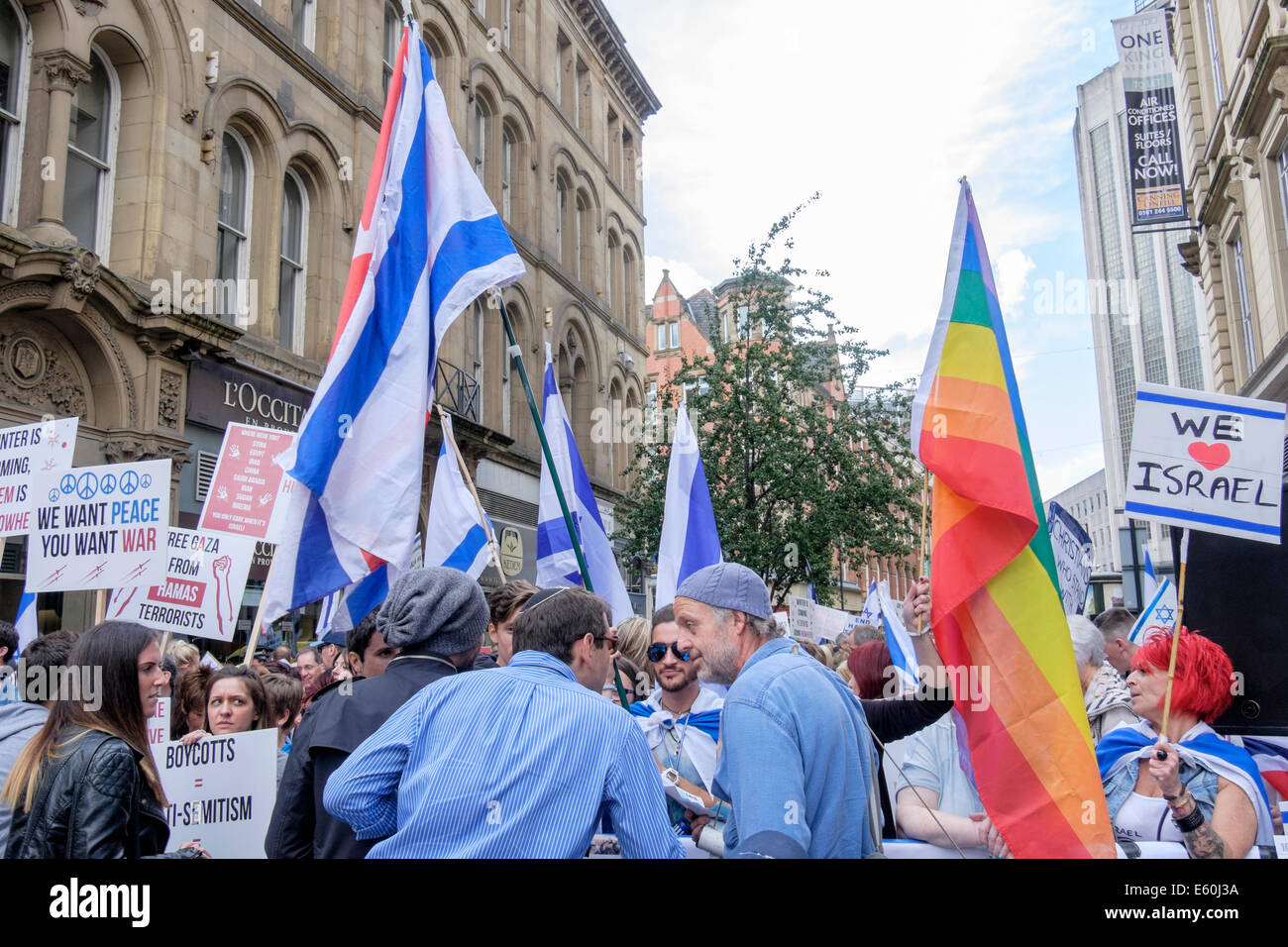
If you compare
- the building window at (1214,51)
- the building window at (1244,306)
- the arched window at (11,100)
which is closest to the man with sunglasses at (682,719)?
the arched window at (11,100)

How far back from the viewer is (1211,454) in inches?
172

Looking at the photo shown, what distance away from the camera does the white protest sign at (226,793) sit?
4172 millimetres

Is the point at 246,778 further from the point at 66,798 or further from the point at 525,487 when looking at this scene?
the point at 525,487

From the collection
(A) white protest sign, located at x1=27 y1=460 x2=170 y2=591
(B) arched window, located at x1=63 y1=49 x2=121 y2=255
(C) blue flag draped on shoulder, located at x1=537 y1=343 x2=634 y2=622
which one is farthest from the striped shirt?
(B) arched window, located at x1=63 y1=49 x2=121 y2=255

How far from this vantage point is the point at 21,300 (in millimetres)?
10898

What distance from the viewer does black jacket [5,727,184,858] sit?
312 cm

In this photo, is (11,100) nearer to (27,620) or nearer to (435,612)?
(27,620)

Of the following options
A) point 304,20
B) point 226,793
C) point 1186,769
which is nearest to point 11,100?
point 304,20

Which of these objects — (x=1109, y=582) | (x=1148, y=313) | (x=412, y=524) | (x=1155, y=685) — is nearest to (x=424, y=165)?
(x=412, y=524)

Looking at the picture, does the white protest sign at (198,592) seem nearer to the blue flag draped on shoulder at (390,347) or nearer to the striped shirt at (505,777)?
the blue flag draped on shoulder at (390,347)

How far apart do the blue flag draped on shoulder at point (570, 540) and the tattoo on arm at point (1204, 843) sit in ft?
17.8

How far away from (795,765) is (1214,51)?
2494 centimetres

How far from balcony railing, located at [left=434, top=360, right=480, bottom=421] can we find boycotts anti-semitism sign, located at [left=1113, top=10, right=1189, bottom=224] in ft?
53.8
